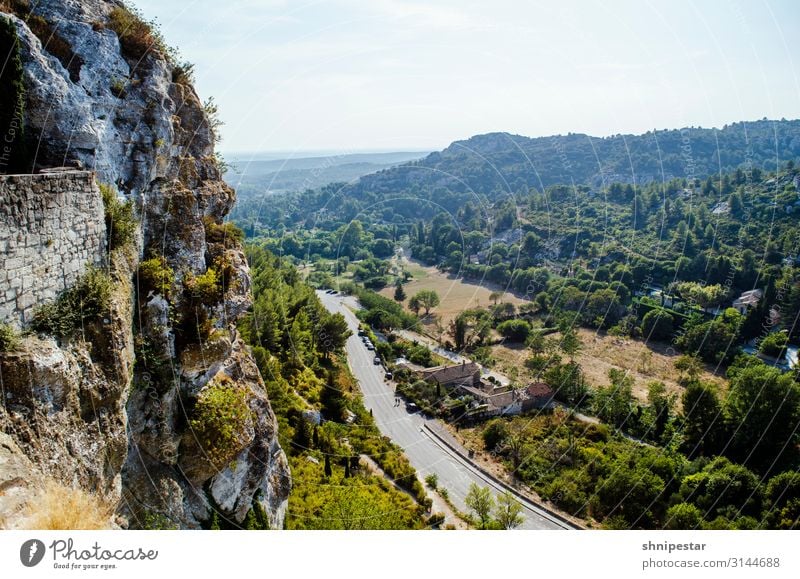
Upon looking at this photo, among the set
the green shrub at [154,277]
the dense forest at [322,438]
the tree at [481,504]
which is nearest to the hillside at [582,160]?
the dense forest at [322,438]

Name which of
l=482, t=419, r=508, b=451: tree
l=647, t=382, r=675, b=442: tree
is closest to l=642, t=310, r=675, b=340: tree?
l=647, t=382, r=675, b=442: tree

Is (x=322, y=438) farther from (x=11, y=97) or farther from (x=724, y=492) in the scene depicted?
(x=724, y=492)

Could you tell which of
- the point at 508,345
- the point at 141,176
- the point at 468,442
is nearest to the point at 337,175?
the point at 508,345

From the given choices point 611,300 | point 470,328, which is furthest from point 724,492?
point 611,300

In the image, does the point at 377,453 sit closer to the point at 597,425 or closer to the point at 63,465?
the point at 597,425

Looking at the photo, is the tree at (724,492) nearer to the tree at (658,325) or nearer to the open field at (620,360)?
the open field at (620,360)
